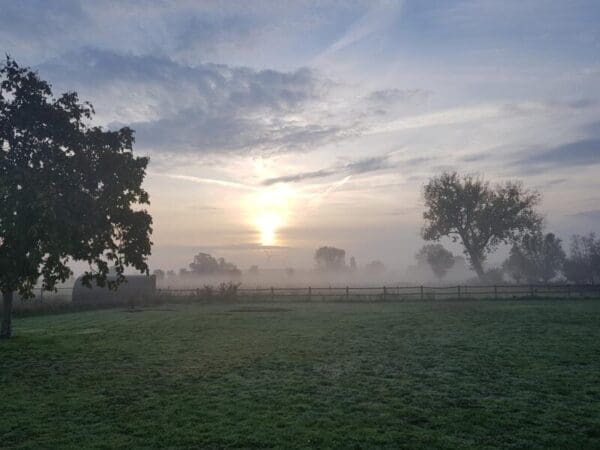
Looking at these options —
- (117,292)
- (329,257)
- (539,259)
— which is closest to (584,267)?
(539,259)

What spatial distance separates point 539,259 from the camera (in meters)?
79.0

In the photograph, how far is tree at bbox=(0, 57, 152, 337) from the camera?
15852 millimetres

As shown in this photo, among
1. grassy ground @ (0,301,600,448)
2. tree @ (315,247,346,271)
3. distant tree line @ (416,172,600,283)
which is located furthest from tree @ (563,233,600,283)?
tree @ (315,247,346,271)

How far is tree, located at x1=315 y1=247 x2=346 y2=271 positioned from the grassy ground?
6761 inches

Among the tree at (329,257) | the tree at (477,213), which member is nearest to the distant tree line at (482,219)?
the tree at (477,213)

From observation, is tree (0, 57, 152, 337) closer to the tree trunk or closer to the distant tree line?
the tree trunk

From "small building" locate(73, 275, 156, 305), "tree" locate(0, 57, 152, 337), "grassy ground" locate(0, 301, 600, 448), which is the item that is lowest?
"grassy ground" locate(0, 301, 600, 448)

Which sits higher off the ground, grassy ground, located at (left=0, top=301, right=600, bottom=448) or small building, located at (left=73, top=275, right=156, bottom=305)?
small building, located at (left=73, top=275, right=156, bottom=305)

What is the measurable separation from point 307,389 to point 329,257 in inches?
7171

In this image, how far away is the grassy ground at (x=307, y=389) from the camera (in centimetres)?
690

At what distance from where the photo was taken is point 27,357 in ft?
46.9

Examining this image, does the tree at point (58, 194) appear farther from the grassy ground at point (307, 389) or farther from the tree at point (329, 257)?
the tree at point (329, 257)

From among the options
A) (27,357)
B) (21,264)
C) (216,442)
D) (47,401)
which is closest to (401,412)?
(216,442)

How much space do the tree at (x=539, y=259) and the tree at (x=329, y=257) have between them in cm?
11253
